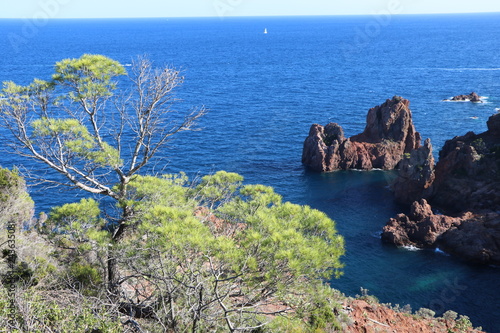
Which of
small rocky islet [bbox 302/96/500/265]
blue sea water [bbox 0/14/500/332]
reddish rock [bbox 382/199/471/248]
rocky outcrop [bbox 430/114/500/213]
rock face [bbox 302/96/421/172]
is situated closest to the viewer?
blue sea water [bbox 0/14/500/332]

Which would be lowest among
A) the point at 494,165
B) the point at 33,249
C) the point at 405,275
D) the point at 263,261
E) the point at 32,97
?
the point at 405,275

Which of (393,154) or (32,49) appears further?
(32,49)

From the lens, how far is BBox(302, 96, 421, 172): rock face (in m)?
71.4

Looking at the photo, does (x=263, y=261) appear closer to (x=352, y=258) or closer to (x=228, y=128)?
(x=352, y=258)

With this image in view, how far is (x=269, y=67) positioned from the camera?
529 ft

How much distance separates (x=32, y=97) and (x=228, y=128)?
66866mm

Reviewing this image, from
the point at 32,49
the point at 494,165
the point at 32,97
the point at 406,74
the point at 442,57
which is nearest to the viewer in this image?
the point at 32,97

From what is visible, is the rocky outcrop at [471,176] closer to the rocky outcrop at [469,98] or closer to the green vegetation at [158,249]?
the green vegetation at [158,249]

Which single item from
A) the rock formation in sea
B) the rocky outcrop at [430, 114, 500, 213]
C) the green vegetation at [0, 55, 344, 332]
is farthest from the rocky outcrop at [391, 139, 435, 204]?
the green vegetation at [0, 55, 344, 332]

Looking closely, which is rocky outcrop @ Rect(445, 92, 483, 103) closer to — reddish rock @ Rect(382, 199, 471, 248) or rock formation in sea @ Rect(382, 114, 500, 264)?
rock formation in sea @ Rect(382, 114, 500, 264)

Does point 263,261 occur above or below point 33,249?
above

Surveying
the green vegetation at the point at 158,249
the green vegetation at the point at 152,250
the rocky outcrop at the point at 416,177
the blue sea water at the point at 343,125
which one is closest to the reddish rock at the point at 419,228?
the blue sea water at the point at 343,125

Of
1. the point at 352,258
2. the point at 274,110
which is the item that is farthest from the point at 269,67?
the point at 352,258

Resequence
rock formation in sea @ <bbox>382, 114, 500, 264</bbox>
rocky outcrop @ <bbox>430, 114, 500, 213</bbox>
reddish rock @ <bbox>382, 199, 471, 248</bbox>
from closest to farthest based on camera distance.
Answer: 1. rock formation in sea @ <bbox>382, 114, 500, 264</bbox>
2. reddish rock @ <bbox>382, 199, 471, 248</bbox>
3. rocky outcrop @ <bbox>430, 114, 500, 213</bbox>
